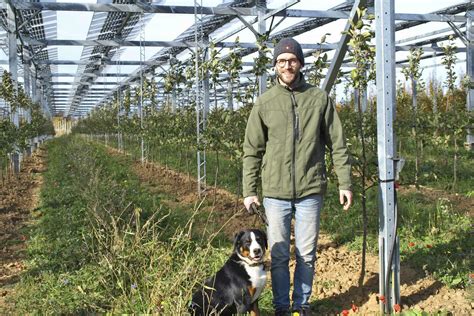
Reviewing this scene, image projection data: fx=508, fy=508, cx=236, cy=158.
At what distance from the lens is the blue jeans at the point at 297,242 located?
3.43m

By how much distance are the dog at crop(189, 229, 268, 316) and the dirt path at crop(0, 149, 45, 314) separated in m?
1.72

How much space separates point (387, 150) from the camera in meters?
3.46

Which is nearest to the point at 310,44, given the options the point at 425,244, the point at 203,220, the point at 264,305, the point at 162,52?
the point at 162,52

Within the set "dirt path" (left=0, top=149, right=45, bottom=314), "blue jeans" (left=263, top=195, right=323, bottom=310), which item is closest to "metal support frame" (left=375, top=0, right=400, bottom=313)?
"blue jeans" (left=263, top=195, right=323, bottom=310)

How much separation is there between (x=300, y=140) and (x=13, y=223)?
5687 millimetres

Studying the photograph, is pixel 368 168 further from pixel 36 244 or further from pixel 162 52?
pixel 162 52

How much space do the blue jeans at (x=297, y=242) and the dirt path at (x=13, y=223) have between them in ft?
7.05

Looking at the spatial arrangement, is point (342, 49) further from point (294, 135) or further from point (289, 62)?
point (294, 135)

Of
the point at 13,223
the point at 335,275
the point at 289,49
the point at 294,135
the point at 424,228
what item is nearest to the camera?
the point at 289,49

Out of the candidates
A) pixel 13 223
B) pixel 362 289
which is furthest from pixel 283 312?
pixel 13 223

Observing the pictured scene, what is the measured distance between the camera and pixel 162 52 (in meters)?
18.3

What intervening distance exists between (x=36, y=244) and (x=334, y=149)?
164 inches

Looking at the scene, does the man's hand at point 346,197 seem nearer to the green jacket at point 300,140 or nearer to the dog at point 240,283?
the green jacket at point 300,140

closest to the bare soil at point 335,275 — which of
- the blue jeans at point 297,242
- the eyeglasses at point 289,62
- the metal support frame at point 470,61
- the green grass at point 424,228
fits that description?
the green grass at point 424,228
